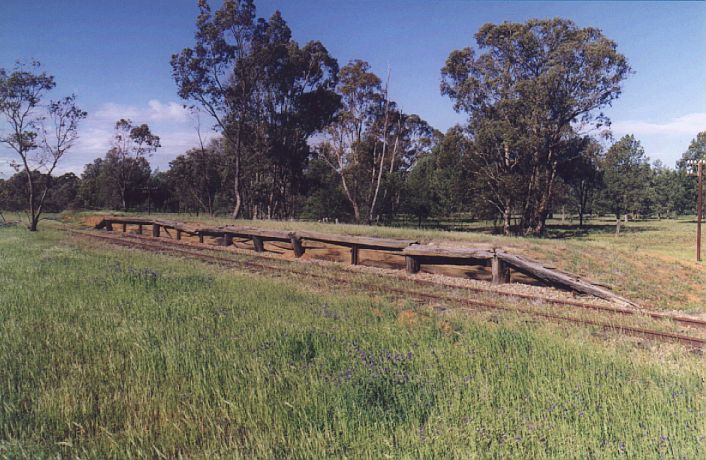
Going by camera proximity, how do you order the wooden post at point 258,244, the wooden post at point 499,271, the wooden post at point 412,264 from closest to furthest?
1. the wooden post at point 499,271
2. the wooden post at point 412,264
3. the wooden post at point 258,244

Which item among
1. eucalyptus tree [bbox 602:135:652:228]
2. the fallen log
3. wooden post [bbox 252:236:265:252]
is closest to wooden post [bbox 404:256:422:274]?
the fallen log

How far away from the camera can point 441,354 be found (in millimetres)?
4473

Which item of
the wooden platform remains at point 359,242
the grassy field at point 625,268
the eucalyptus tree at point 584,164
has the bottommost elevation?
the grassy field at point 625,268

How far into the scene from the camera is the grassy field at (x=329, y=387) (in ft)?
9.61

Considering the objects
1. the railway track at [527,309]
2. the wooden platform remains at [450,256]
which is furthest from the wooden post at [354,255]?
the railway track at [527,309]

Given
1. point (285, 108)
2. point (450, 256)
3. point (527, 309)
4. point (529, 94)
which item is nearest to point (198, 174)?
point (285, 108)

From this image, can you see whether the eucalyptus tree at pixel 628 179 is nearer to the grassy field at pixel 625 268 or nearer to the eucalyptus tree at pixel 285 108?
the eucalyptus tree at pixel 285 108

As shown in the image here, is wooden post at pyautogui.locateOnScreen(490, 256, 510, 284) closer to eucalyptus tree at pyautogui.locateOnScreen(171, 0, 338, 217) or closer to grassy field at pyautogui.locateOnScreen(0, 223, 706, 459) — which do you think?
grassy field at pyautogui.locateOnScreen(0, 223, 706, 459)

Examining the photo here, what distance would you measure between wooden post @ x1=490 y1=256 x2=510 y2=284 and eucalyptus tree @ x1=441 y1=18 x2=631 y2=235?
24.0 m

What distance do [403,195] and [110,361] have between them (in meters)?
54.5

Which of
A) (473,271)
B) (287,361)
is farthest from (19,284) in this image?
(473,271)

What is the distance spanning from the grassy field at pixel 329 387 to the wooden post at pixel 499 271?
5059mm

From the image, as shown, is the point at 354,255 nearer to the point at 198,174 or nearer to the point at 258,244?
the point at 258,244

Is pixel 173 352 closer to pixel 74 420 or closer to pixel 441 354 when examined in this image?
pixel 74 420
